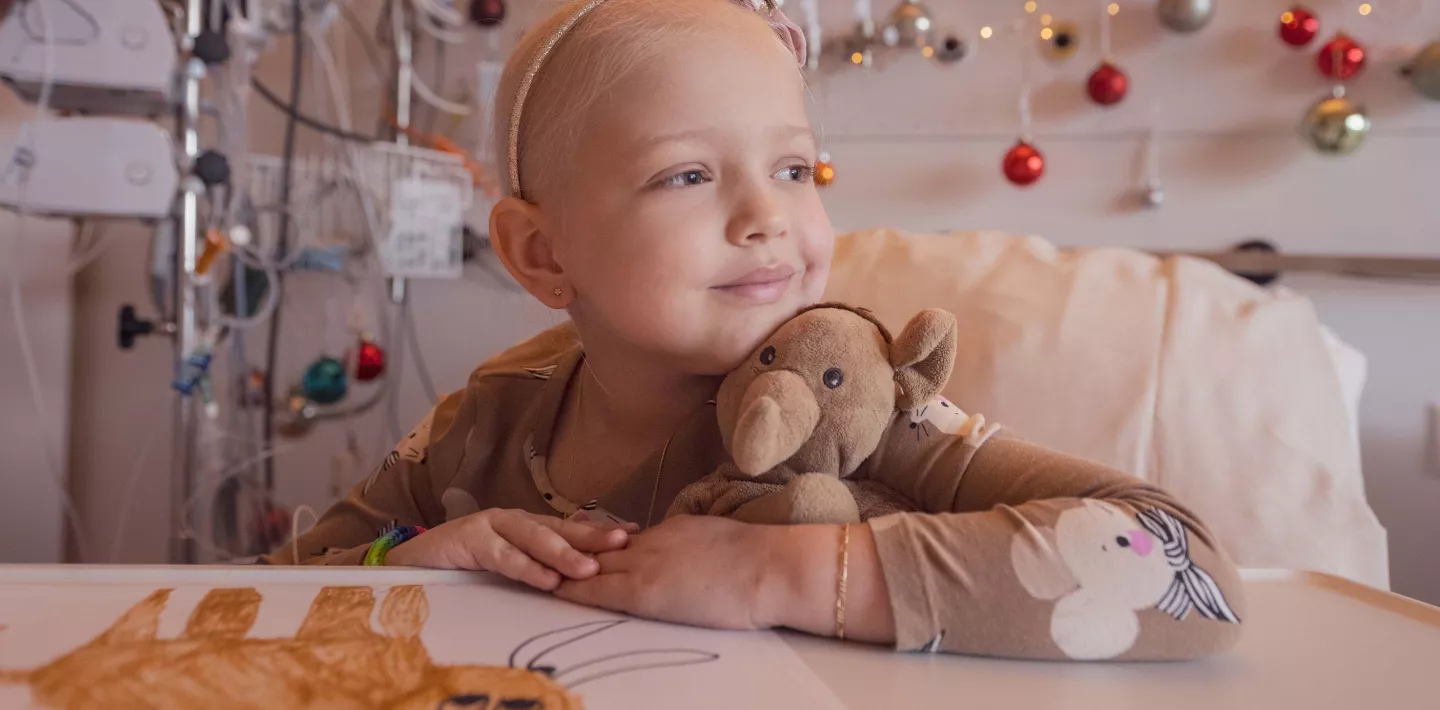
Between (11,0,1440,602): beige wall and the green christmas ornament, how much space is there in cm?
34

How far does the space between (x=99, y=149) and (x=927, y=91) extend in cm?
133

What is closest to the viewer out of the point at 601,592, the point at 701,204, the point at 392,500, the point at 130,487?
the point at 601,592

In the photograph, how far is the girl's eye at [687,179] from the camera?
29.7 inches

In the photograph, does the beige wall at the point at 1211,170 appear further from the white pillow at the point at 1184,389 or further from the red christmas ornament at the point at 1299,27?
the white pillow at the point at 1184,389

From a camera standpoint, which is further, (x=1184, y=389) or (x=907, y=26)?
(x=907, y=26)

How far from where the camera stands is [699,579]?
0.59 metres

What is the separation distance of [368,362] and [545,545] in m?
1.33

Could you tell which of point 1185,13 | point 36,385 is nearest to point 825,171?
point 1185,13

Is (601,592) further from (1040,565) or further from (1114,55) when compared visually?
(1114,55)

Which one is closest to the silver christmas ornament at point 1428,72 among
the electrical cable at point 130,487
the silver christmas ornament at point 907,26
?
the silver christmas ornament at point 907,26

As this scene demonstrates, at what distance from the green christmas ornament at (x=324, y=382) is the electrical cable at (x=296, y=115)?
460 millimetres

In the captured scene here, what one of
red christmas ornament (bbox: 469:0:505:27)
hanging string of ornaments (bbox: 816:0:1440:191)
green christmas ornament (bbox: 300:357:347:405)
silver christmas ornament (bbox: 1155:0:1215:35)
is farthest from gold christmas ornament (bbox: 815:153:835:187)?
green christmas ornament (bbox: 300:357:347:405)

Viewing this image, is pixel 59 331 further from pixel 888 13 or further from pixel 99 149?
pixel 888 13

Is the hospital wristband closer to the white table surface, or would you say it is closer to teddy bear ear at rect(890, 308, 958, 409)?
the white table surface
